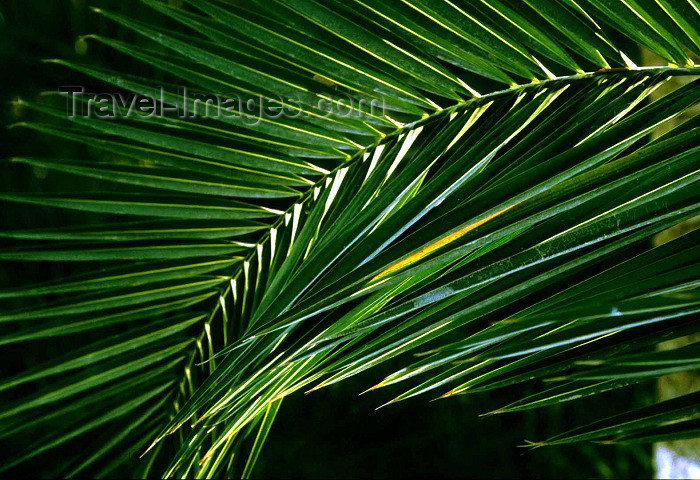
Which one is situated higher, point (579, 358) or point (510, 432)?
point (579, 358)

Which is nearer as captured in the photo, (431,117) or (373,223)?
(373,223)

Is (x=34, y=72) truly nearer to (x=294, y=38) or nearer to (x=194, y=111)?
(x=194, y=111)

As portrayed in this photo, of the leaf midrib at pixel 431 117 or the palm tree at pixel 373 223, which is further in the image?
the leaf midrib at pixel 431 117

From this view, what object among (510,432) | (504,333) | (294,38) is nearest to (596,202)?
(504,333)

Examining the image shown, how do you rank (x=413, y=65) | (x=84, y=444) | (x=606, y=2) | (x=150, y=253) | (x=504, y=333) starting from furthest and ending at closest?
1. (x=84, y=444)
2. (x=150, y=253)
3. (x=413, y=65)
4. (x=606, y=2)
5. (x=504, y=333)

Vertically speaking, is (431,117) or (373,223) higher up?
(431,117)

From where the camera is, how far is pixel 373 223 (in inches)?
25.1

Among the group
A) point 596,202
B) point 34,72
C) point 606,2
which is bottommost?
point 596,202

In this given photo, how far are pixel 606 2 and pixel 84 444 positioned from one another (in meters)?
1.08

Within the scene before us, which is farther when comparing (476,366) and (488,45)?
(488,45)

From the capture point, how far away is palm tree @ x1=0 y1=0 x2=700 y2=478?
493mm

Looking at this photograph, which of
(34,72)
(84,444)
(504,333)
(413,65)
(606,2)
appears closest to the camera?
(504,333)

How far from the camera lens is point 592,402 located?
5.24ft

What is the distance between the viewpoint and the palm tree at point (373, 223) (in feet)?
1.62
